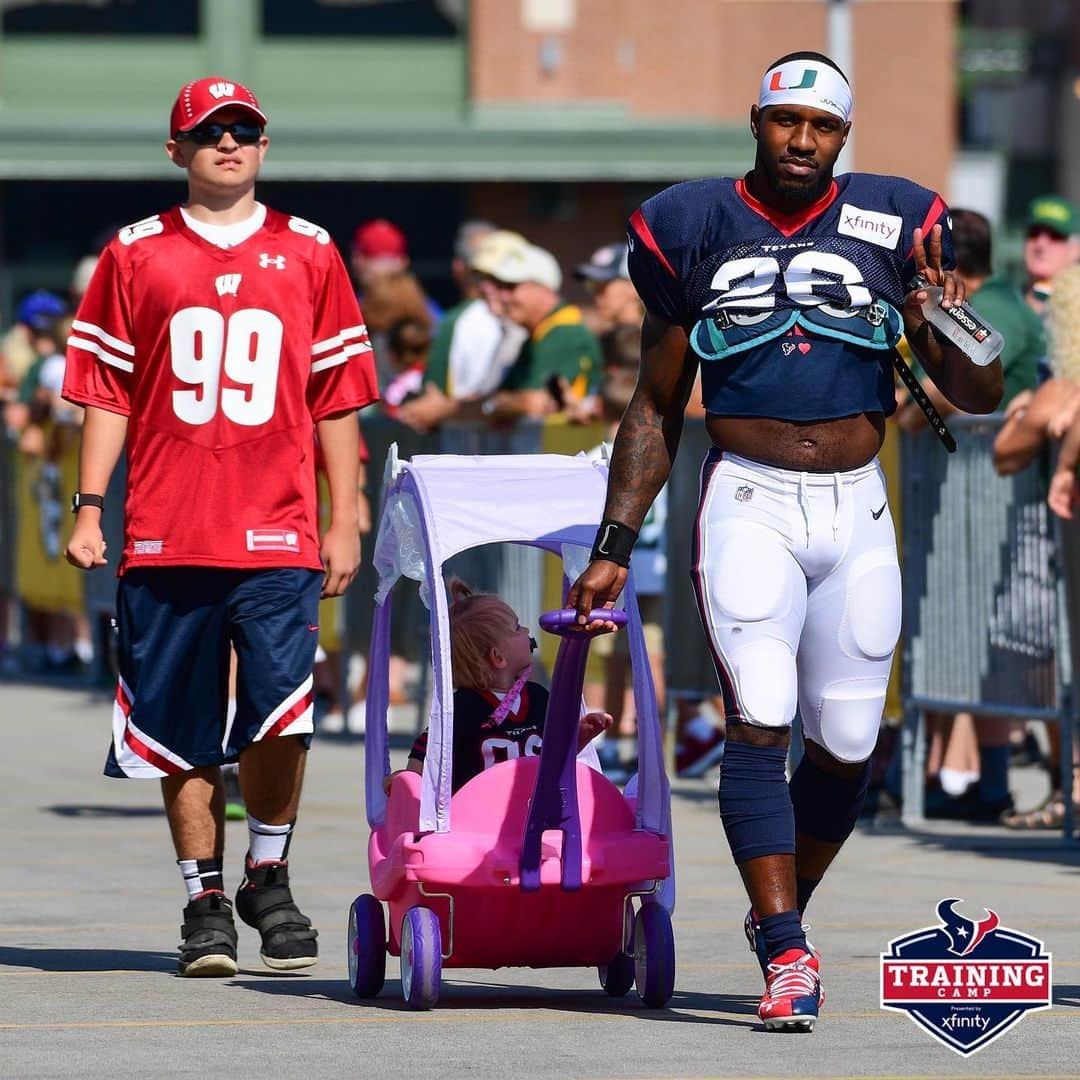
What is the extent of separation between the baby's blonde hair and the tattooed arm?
52 centimetres

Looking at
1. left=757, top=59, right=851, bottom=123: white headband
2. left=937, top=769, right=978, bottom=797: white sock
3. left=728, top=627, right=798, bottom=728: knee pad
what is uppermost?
left=757, top=59, right=851, bottom=123: white headband

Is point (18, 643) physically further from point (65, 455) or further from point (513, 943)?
point (513, 943)

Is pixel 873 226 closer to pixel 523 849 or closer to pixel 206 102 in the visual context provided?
pixel 523 849

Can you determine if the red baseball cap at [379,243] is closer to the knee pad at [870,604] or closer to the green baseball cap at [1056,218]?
the green baseball cap at [1056,218]

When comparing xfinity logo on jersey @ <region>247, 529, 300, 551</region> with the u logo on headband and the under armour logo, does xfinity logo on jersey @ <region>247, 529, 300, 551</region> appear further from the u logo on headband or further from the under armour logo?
the u logo on headband

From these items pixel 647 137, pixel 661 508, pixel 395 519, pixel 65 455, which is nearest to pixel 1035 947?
pixel 395 519

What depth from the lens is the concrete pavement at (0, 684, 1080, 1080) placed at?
21.1 feet

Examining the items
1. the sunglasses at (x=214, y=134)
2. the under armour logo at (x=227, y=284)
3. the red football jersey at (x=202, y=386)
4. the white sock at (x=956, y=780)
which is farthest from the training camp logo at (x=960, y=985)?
the white sock at (x=956, y=780)

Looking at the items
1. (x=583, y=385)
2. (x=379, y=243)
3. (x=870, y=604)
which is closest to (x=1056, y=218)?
(x=583, y=385)

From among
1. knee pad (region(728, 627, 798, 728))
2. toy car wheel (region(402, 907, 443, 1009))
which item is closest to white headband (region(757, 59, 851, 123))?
knee pad (region(728, 627, 798, 728))

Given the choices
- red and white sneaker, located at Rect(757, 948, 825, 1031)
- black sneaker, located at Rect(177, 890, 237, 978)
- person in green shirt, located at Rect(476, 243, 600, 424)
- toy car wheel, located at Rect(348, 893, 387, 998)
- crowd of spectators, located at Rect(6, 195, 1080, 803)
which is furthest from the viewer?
person in green shirt, located at Rect(476, 243, 600, 424)

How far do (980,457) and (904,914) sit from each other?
8.38 ft

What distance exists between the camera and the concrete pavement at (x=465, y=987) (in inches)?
253

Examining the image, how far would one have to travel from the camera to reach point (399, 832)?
745 centimetres
